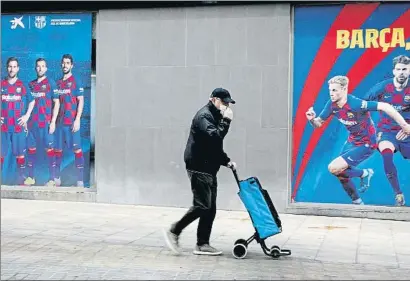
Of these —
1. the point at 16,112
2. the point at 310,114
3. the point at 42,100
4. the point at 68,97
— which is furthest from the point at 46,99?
the point at 310,114

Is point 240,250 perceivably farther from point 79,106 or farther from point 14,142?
point 14,142

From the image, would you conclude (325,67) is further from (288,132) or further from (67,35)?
(67,35)

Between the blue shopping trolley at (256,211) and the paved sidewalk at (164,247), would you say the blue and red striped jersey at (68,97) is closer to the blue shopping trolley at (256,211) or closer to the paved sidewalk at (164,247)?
the paved sidewalk at (164,247)

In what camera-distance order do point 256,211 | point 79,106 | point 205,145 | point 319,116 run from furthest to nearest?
point 79,106 < point 319,116 < point 205,145 < point 256,211

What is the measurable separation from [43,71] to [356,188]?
6.34m

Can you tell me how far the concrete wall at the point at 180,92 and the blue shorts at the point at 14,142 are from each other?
163 centimetres

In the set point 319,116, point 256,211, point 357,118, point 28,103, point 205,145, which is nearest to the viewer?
point 256,211

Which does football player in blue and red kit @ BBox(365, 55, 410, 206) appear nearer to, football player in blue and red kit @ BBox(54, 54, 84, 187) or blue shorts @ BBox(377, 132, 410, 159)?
blue shorts @ BBox(377, 132, 410, 159)

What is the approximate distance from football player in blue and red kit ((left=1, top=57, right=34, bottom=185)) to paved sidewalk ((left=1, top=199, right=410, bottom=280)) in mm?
1444

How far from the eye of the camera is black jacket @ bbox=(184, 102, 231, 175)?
22.3 ft

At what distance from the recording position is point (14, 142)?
38.6ft

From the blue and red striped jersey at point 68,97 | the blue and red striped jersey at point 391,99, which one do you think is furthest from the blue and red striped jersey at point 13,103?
the blue and red striped jersey at point 391,99

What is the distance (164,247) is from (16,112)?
18.9ft

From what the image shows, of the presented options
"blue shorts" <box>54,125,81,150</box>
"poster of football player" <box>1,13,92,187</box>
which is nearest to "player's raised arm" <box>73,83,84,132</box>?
"poster of football player" <box>1,13,92,187</box>
